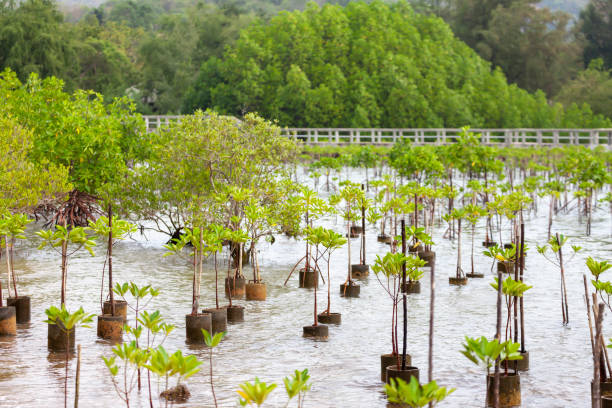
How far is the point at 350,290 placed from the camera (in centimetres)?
1202

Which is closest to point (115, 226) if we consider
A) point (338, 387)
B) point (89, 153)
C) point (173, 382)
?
point (173, 382)

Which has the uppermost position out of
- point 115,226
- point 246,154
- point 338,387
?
point 246,154

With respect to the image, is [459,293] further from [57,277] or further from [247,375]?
[57,277]

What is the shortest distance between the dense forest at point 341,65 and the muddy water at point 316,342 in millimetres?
35088

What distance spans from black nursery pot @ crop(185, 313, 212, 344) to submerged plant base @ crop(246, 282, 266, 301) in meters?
2.55

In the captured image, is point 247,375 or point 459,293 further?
point 459,293

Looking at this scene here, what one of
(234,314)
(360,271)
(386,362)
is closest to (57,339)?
(234,314)

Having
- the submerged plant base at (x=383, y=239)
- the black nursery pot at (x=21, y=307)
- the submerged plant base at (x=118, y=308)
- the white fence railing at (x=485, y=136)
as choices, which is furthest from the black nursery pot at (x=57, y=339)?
Result: the white fence railing at (x=485, y=136)

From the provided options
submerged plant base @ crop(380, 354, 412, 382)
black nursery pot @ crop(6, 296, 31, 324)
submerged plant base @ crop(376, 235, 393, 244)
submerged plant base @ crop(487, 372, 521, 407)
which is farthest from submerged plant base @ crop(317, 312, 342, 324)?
submerged plant base @ crop(376, 235, 393, 244)

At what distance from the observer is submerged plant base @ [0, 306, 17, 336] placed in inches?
363

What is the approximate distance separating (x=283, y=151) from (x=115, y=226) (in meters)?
5.57

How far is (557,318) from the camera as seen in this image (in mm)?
10711

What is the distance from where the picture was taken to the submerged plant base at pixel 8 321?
922cm

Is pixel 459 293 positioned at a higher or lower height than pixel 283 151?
lower
